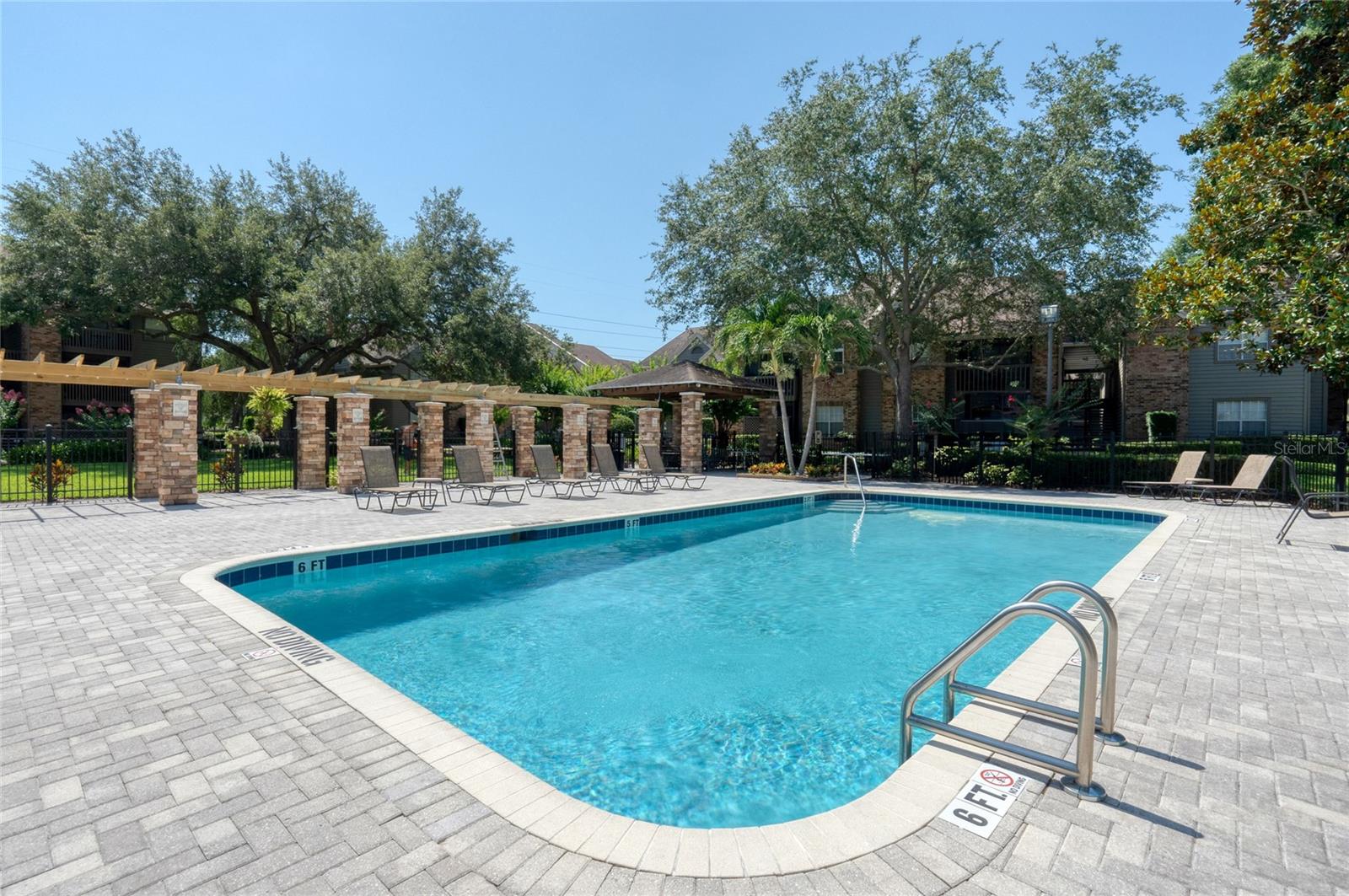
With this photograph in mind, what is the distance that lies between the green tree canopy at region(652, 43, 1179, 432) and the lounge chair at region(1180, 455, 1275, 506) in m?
6.08

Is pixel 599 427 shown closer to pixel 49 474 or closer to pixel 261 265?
pixel 49 474

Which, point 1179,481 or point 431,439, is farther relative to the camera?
point 431,439

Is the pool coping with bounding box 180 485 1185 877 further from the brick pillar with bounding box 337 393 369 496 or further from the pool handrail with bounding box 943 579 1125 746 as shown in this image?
the brick pillar with bounding box 337 393 369 496

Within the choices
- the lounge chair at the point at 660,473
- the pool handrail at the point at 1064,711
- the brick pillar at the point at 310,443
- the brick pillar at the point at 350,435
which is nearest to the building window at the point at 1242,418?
the lounge chair at the point at 660,473

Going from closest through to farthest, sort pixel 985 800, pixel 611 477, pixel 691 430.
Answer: pixel 985 800 → pixel 611 477 → pixel 691 430

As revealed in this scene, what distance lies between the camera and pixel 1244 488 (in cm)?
1262

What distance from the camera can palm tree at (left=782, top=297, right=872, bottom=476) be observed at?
17.6 metres

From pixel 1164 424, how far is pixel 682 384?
54.5 feet

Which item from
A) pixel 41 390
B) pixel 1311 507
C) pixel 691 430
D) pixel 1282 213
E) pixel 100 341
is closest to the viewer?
pixel 1282 213

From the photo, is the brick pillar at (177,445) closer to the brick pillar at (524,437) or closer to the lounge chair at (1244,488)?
the brick pillar at (524,437)

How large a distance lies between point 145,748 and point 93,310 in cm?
2911

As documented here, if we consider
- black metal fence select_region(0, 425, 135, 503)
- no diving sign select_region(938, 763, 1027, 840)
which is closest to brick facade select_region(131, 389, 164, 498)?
black metal fence select_region(0, 425, 135, 503)

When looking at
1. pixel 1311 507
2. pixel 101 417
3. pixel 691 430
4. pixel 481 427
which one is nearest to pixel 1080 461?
pixel 1311 507

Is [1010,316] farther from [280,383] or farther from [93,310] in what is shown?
[93,310]
